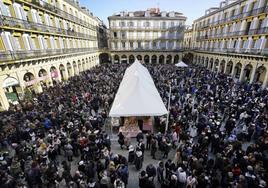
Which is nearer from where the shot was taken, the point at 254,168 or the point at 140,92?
the point at 254,168

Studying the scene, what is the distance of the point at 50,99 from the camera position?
45.7 ft

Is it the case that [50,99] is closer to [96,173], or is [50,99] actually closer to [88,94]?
[88,94]

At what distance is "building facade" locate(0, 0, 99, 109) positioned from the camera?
43.0 feet

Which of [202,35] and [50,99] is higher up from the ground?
[202,35]

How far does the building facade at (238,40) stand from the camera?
20.3 m

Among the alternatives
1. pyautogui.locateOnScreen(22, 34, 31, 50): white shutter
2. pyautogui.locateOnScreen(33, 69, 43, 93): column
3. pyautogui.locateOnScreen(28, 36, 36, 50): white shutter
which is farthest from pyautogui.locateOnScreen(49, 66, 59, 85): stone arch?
pyautogui.locateOnScreen(22, 34, 31, 50): white shutter

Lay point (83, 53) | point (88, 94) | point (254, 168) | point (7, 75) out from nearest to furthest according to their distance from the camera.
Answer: point (254, 168) → point (7, 75) → point (88, 94) → point (83, 53)

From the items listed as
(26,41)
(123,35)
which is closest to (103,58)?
(123,35)

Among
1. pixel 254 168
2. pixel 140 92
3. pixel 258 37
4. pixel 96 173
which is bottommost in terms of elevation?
pixel 96 173

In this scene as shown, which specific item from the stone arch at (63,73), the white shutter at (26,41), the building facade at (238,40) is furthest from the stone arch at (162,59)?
the white shutter at (26,41)

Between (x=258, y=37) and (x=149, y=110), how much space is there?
21616 millimetres

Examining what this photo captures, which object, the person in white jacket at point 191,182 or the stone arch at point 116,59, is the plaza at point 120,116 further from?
the stone arch at point 116,59

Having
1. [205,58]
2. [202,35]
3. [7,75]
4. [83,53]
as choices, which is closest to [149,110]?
[7,75]

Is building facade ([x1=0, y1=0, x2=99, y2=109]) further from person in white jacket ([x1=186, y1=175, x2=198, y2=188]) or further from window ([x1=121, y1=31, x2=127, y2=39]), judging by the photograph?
person in white jacket ([x1=186, y1=175, x2=198, y2=188])
